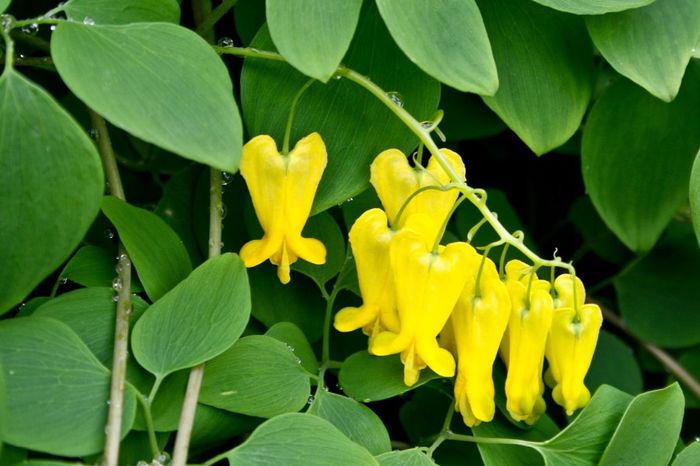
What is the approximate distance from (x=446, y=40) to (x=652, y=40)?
0.88ft

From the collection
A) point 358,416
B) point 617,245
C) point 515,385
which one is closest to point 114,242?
point 358,416

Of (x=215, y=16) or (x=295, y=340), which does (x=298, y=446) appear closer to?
(x=295, y=340)

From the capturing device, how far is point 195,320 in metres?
0.77

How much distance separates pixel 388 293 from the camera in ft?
2.87

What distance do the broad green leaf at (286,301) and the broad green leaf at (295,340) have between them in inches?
1.7

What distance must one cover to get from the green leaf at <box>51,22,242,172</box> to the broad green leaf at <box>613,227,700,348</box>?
0.77m

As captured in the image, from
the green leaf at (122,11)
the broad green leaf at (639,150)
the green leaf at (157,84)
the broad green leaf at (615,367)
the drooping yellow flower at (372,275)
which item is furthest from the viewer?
the broad green leaf at (615,367)

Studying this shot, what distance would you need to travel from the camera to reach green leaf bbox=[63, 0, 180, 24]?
0.75 metres

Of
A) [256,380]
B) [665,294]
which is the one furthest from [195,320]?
[665,294]

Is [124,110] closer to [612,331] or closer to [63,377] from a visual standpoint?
[63,377]

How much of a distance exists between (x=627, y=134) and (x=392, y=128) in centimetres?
33

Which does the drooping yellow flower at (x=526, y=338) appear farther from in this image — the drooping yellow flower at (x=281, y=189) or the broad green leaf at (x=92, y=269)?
the broad green leaf at (x=92, y=269)

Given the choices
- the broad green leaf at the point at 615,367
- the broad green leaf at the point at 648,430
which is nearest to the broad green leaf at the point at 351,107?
the broad green leaf at the point at 648,430

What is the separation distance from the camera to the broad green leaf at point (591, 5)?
82 centimetres
